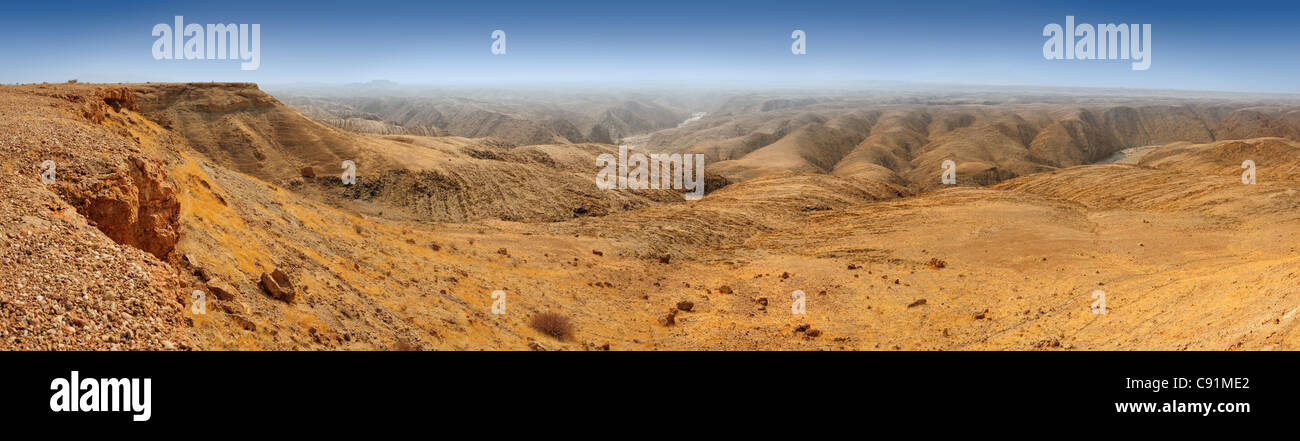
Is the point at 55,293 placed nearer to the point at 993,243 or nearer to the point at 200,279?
the point at 200,279

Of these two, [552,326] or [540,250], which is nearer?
[552,326]

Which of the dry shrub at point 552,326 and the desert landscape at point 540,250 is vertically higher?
the desert landscape at point 540,250

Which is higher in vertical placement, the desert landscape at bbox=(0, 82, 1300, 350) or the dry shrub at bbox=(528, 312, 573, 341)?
the desert landscape at bbox=(0, 82, 1300, 350)

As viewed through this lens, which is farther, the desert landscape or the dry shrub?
the dry shrub

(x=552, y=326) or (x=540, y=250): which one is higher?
(x=540, y=250)

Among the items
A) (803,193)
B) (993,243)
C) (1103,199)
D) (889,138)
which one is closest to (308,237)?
(993,243)

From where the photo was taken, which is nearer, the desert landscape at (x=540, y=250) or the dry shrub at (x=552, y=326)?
the desert landscape at (x=540, y=250)
